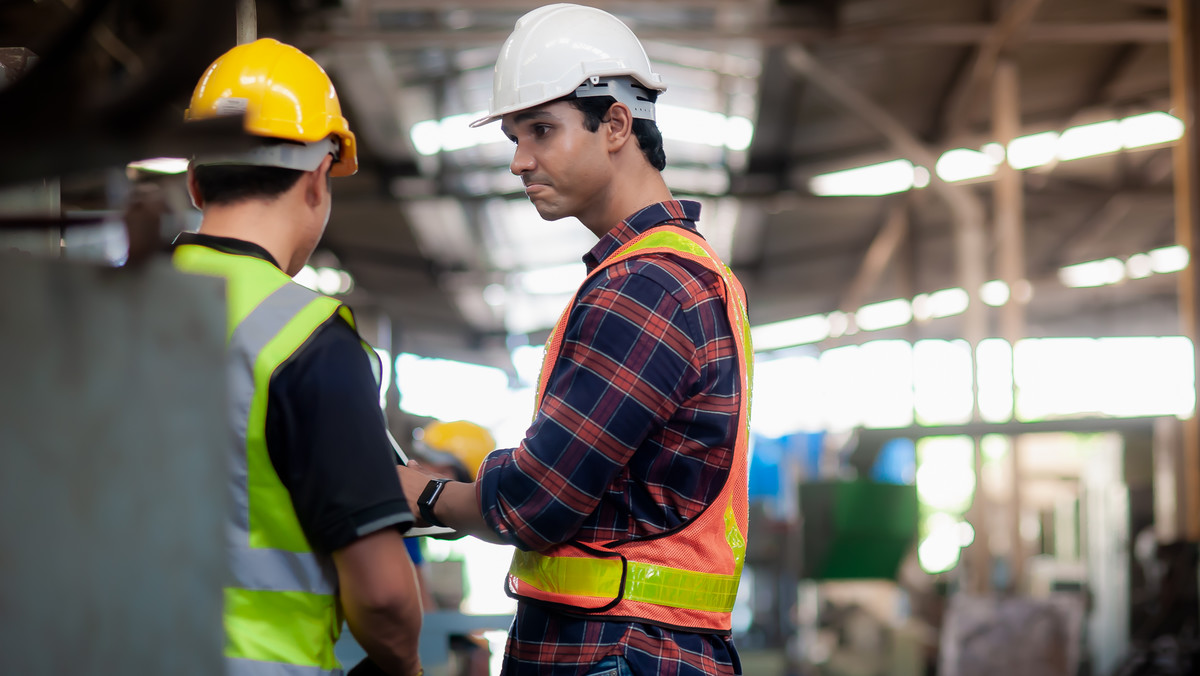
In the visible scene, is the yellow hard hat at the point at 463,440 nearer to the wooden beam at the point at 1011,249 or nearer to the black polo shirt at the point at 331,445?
the black polo shirt at the point at 331,445

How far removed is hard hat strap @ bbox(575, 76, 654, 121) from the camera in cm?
216

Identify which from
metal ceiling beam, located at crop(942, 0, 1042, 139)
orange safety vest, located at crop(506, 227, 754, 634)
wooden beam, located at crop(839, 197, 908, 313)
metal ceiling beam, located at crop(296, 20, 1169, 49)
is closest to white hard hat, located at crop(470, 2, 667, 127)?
orange safety vest, located at crop(506, 227, 754, 634)

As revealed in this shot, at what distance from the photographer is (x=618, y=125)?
7.15ft

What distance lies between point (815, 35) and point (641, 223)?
768 cm

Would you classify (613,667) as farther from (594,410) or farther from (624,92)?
(624,92)

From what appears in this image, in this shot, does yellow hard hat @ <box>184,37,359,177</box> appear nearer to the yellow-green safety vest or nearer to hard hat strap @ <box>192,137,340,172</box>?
hard hat strap @ <box>192,137,340,172</box>

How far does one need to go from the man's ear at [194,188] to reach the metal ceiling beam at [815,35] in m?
7.03

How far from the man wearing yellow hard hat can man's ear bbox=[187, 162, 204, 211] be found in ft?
0.16

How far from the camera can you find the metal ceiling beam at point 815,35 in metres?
8.79

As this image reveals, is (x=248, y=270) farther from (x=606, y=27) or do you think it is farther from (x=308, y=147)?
(x=606, y=27)

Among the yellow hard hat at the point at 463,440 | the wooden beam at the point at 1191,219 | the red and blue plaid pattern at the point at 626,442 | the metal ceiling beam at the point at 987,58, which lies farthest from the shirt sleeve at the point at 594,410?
the metal ceiling beam at the point at 987,58

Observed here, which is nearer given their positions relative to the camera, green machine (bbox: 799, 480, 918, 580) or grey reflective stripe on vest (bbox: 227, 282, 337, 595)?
grey reflective stripe on vest (bbox: 227, 282, 337, 595)

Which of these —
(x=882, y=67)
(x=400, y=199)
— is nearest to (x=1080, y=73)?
(x=882, y=67)

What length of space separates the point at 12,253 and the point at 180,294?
138 mm
